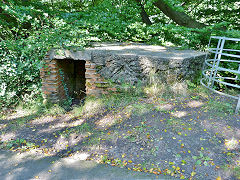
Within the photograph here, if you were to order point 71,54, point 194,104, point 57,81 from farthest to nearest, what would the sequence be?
point 57,81 < point 71,54 < point 194,104

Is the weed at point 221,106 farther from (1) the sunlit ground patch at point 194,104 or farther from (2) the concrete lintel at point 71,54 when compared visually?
(2) the concrete lintel at point 71,54

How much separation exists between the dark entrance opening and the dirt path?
1794 millimetres

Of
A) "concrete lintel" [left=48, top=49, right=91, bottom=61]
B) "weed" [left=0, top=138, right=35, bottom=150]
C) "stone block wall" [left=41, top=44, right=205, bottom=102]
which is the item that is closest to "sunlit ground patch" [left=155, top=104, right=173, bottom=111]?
"stone block wall" [left=41, top=44, right=205, bottom=102]

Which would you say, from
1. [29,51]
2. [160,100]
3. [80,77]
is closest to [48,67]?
[29,51]

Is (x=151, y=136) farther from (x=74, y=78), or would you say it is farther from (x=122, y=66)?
(x=74, y=78)

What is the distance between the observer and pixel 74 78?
6.55 m

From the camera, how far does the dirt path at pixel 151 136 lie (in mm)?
2725

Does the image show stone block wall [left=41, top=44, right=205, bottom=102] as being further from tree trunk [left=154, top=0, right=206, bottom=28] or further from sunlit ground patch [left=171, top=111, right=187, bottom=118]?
A: tree trunk [left=154, top=0, right=206, bottom=28]

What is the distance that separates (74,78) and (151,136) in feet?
13.8

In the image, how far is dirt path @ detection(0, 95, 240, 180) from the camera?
272 cm

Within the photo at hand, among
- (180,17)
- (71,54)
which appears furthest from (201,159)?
(180,17)

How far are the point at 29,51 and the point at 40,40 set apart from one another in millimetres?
397

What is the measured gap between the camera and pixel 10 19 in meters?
5.45

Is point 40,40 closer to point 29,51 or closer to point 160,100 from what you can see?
point 29,51
